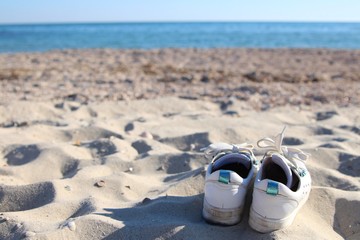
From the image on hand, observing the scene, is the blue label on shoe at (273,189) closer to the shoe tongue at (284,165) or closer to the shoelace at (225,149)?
the shoe tongue at (284,165)

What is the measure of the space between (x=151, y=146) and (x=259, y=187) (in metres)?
1.47

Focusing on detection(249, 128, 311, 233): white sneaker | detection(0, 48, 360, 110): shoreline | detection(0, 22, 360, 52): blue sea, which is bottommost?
detection(0, 22, 360, 52): blue sea

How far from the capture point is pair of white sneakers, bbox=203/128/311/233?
6.39 ft

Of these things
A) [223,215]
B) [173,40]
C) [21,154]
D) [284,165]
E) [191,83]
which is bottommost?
[173,40]

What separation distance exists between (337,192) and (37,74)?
572 cm

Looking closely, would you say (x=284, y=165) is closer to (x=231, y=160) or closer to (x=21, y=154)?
(x=231, y=160)

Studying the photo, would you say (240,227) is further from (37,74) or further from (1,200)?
(37,74)

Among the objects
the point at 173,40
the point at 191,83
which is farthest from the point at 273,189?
the point at 173,40

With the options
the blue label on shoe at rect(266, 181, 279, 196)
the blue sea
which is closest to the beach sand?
the blue label on shoe at rect(266, 181, 279, 196)

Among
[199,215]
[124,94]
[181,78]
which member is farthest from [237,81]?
[199,215]

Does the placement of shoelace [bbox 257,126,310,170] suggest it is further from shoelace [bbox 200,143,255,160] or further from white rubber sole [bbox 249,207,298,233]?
white rubber sole [bbox 249,207,298,233]

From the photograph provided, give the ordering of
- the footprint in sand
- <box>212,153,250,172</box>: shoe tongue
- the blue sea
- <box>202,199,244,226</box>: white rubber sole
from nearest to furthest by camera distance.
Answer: <box>202,199,244,226</box>: white rubber sole < <box>212,153,250,172</box>: shoe tongue < the footprint in sand < the blue sea

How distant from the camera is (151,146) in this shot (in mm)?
3309

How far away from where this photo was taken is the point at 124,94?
5.38 m
